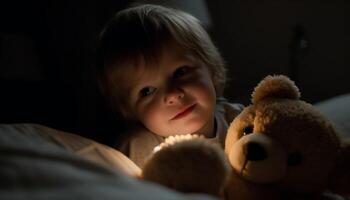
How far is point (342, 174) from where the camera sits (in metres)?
0.71

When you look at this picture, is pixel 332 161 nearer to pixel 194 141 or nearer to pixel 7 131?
pixel 194 141

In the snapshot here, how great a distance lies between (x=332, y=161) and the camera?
71 cm

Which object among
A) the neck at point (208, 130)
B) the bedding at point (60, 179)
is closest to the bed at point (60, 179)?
the bedding at point (60, 179)

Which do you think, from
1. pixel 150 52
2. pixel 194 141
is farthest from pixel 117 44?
pixel 194 141

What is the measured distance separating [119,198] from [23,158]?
16 centimetres

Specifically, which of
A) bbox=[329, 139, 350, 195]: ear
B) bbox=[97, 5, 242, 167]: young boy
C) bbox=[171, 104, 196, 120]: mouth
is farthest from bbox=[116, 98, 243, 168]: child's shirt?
bbox=[329, 139, 350, 195]: ear

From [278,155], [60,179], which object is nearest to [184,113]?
[278,155]

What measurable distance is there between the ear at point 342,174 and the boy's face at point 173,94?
314 millimetres

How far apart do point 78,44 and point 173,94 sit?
493 mm

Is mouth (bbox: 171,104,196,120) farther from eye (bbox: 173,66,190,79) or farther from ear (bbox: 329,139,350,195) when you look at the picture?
ear (bbox: 329,139,350,195)

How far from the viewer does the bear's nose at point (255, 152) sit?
671mm

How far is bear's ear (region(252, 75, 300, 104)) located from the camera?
77cm

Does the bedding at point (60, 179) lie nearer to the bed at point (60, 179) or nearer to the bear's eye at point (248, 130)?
the bed at point (60, 179)

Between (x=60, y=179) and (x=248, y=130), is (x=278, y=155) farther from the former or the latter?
(x=60, y=179)
